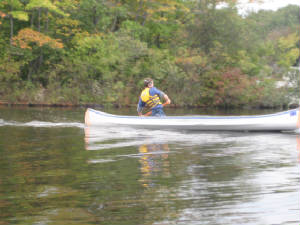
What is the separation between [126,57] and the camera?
33.9 m

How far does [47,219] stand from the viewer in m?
6.01

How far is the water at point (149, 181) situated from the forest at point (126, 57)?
59.4 ft

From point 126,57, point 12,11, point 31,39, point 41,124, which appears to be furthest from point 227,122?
point 12,11

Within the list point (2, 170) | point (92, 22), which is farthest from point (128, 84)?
point (2, 170)

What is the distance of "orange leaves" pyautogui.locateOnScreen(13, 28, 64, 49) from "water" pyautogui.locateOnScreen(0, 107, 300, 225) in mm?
18056

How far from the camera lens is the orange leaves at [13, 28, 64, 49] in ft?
104

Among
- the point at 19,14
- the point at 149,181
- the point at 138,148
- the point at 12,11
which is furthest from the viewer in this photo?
the point at 12,11

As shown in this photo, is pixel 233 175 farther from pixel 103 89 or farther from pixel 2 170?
pixel 103 89

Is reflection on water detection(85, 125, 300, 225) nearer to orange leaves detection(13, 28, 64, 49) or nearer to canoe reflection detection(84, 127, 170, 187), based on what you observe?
canoe reflection detection(84, 127, 170, 187)

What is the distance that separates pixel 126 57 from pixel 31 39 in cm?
615

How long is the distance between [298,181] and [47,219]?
414 centimetres

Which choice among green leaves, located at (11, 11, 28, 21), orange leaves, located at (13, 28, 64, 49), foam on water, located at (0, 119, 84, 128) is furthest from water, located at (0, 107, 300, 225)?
orange leaves, located at (13, 28, 64, 49)

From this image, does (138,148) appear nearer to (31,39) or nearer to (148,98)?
(148,98)

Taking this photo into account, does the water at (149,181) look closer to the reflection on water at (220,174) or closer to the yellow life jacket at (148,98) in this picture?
the reflection on water at (220,174)
